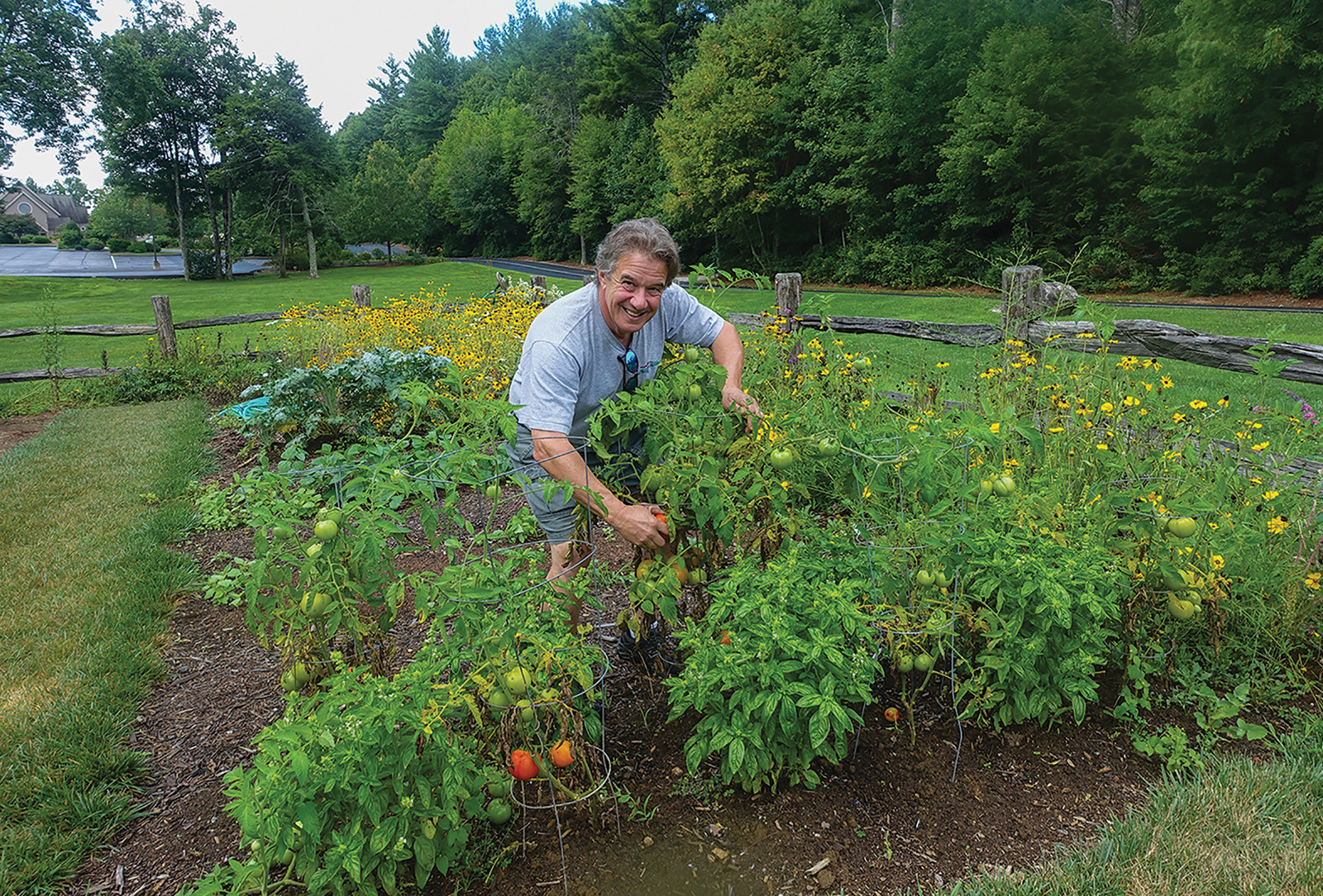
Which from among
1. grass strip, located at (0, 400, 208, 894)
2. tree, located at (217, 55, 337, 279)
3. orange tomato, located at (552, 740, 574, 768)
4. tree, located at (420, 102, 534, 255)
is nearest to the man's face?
orange tomato, located at (552, 740, 574, 768)

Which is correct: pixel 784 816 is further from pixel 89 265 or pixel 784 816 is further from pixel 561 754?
pixel 89 265

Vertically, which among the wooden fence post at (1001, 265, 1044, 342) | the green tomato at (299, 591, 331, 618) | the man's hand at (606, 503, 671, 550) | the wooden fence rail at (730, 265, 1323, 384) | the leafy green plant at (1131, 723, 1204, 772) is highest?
the wooden fence post at (1001, 265, 1044, 342)

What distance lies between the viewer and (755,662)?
2.13 metres

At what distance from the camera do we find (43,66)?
94.2 ft

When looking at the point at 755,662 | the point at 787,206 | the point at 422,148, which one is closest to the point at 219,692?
the point at 755,662

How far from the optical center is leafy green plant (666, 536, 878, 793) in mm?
2020

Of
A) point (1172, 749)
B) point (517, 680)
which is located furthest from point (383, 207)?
point (1172, 749)

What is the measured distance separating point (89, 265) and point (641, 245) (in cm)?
6225

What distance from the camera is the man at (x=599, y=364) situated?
7.55ft

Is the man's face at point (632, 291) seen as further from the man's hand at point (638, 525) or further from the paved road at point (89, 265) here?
the paved road at point (89, 265)

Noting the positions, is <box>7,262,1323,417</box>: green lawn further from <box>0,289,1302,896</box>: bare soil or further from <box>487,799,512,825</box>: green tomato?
<box>487,799,512,825</box>: green tomato

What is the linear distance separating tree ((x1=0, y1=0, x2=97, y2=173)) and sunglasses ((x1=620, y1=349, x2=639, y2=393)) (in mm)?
36204

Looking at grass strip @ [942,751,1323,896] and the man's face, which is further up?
the man's face

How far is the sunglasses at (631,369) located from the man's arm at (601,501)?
529mm
